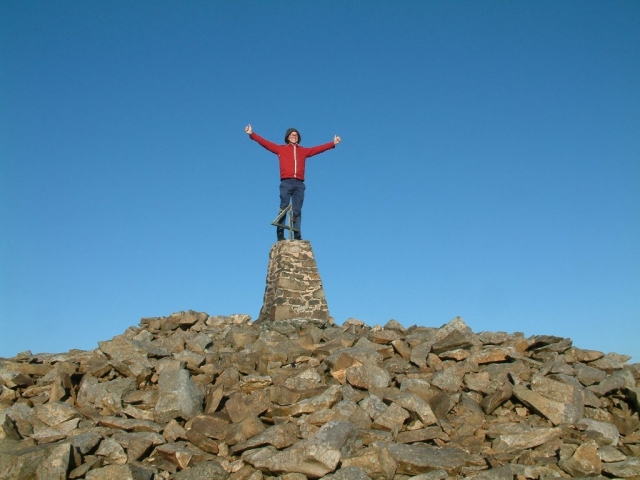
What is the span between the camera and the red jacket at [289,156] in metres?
16.1

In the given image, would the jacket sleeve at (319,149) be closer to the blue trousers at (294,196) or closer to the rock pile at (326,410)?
the blue trousers at (294,196)

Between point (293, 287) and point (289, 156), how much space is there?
3.50 meters

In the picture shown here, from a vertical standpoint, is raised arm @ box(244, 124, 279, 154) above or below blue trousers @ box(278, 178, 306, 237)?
above

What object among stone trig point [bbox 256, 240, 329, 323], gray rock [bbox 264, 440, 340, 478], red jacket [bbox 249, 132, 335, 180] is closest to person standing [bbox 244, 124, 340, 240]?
red jacket [bbox 249, 132, 335, 180]

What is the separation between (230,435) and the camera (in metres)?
8.79

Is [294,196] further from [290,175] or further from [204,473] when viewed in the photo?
[204,473]

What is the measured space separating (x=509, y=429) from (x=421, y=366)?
213 cm

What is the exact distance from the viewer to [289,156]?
1617 centimetres

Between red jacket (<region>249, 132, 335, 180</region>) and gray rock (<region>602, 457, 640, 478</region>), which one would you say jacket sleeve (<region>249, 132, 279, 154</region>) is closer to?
red jacket (<region>249, 132, 335, 180</region>)

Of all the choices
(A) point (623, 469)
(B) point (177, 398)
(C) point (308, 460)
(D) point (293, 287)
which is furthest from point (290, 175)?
(A) point (623, 469)

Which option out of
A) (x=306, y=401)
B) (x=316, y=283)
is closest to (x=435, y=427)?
(x=306, y=401)

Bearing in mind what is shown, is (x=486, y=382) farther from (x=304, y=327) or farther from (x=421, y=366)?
(x=304, y=327)

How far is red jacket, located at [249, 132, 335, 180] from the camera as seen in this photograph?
16.1 meters

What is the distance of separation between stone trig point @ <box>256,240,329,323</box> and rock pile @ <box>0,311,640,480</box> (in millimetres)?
2344
